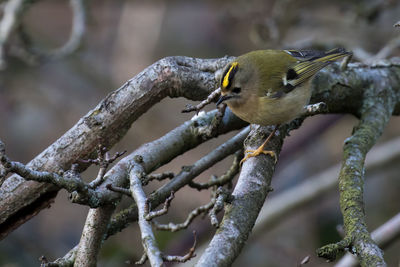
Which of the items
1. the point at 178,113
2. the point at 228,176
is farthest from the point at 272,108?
the point at 178,113

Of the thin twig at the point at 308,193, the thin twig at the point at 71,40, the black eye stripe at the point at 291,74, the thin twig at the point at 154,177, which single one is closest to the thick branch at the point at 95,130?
the thin twig at the point at 154,177

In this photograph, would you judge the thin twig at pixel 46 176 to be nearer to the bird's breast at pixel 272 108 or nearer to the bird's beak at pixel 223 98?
the bird's beak at pixel 223 98

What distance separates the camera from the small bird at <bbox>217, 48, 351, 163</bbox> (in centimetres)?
288

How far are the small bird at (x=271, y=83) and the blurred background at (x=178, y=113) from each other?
2.74 feet

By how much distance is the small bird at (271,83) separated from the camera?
2885mm

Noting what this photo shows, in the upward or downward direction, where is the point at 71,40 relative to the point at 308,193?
upward

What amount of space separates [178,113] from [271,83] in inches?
159

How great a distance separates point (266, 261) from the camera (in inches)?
219

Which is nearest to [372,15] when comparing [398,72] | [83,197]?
[398,72]

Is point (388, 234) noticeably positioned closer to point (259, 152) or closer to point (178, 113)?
point (259, 152)

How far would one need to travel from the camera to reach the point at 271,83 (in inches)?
130

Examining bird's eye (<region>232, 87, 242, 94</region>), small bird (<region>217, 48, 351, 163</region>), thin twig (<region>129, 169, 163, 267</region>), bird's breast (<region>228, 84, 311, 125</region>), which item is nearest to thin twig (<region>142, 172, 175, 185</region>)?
thin twig (<region>129, 169, 163, 267</region>)

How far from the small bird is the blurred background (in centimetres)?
84

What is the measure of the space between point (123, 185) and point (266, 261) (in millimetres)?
3629
